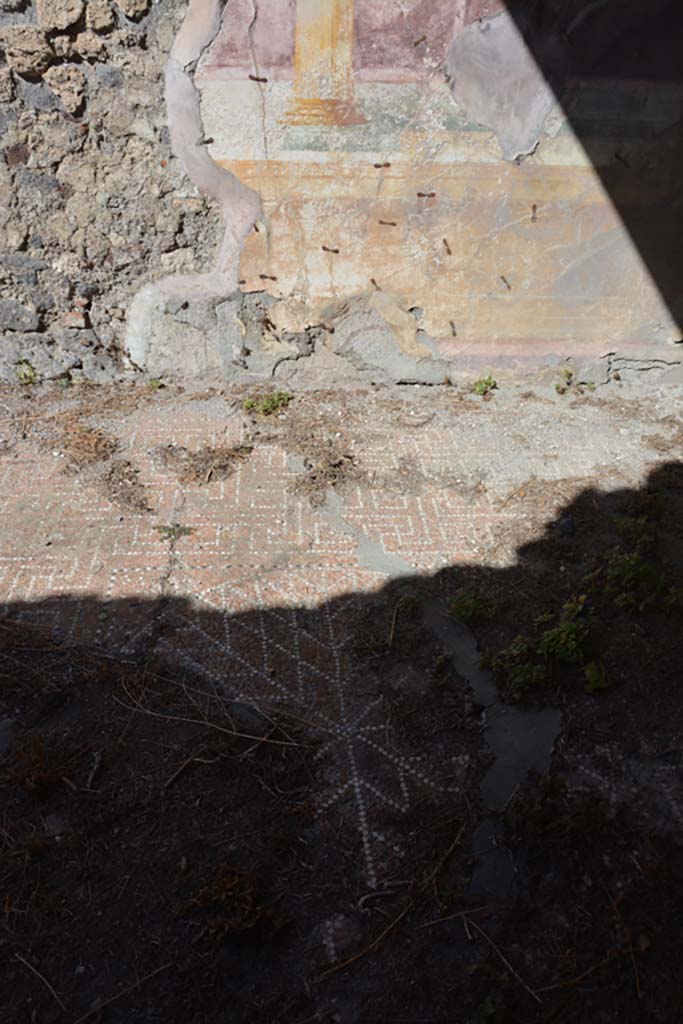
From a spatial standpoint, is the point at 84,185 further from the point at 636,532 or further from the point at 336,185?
the point at 636,532

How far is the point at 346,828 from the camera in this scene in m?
2.83

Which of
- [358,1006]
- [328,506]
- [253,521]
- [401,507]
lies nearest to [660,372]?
[401,507]

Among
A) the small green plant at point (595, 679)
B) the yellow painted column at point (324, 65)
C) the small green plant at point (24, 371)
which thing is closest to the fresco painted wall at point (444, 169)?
the yellow painted column at point (324, 65)

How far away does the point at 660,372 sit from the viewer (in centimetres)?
629

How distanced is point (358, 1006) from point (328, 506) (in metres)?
2.93

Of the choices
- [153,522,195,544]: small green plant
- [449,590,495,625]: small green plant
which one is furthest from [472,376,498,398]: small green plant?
[153,522,195,544]: small green plant

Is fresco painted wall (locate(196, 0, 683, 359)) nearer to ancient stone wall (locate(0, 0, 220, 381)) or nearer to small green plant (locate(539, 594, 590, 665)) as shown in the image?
ancient stone wall (locate(0, 0, 220, 381))

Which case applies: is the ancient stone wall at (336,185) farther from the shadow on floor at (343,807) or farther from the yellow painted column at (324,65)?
the shadow on floor at (343,807)

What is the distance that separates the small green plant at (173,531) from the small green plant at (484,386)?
2.88m

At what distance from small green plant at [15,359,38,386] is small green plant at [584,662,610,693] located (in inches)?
190

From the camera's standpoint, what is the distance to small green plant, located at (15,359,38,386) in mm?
5875

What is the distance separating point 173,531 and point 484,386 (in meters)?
3.04

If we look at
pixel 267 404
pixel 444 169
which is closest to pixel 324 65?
pixel 444 169

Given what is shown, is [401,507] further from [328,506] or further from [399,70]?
[399,70]
